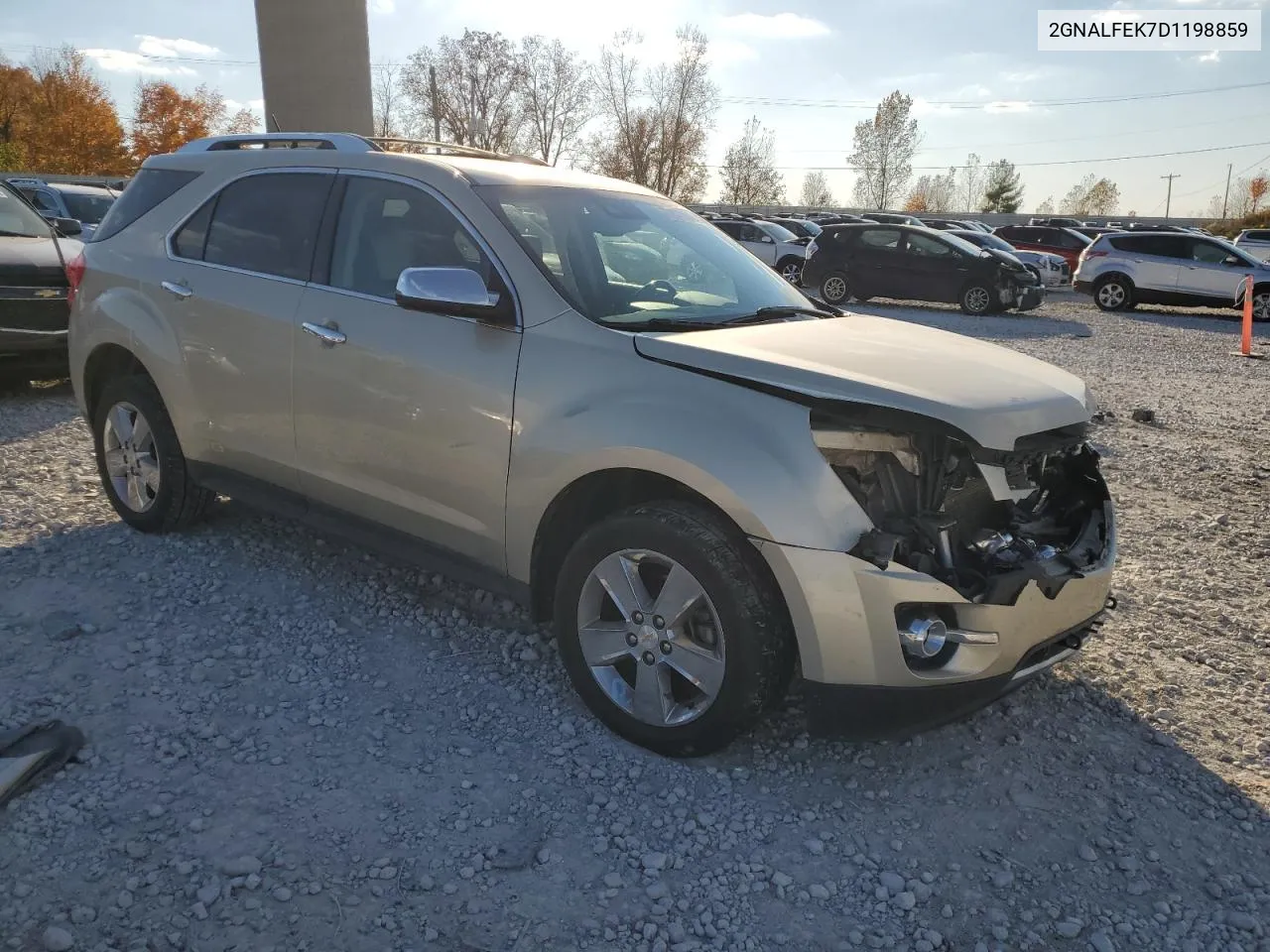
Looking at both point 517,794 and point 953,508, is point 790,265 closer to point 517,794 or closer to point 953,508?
point 953,508

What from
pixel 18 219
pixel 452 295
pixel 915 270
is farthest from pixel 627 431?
pixel 915 270

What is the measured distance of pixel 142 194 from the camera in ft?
15.7

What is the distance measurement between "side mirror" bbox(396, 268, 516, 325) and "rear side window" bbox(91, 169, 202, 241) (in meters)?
2.02

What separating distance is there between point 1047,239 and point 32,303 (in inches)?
1008

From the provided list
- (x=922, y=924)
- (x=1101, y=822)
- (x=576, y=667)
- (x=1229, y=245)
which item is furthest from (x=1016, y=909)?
(x=1229, y=245)

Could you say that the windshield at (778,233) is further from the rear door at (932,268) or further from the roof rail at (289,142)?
the roof rail at (289,142)

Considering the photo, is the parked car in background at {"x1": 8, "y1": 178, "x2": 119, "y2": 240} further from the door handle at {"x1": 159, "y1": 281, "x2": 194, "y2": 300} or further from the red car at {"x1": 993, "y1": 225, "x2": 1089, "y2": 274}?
the red car at {"x1": 993, "y1": 225, "x2": 1089, "y2": 274}

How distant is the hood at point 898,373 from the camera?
9.16ft

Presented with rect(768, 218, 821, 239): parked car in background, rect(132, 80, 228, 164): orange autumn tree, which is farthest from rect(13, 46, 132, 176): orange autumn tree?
rect(768, 218, 821, 239): parked car in background

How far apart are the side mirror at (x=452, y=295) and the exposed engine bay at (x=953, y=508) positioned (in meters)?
1.20

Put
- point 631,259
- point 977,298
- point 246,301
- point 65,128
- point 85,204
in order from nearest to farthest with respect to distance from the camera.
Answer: point 631,259
point 246,301
point 85,204
point 977,298
point 65,128

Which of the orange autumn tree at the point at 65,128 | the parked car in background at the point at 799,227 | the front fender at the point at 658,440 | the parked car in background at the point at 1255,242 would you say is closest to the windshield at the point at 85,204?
the front fender at the point at 658,440

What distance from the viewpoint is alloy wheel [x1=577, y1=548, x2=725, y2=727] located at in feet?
9.78

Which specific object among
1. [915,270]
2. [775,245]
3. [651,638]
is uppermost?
[775,245]
